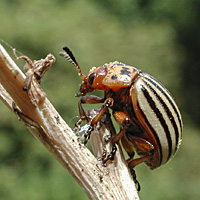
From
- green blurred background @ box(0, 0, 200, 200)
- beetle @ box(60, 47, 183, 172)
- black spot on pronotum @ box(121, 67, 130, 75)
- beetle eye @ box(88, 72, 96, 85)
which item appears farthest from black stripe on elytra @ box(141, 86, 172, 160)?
green blurred background @ box(0, 0, 200, 200)

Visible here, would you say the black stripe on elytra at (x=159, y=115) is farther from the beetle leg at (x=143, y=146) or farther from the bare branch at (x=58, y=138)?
the bare branch at (x=58, y=138)

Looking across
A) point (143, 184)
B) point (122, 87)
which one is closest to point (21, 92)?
point (122, 87)

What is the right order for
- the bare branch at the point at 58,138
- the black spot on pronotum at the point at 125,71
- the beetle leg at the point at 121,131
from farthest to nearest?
the black spot on pronotum at the point at 125,71 < the beetle leg at the point at 121,131 < the bare branch at the point at 58,138

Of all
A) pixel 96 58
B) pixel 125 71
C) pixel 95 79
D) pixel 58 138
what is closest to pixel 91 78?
pixel 95 79

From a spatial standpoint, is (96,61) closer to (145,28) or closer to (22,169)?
(145,28)

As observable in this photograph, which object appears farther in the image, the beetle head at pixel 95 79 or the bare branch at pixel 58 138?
the beetle head at pixel 95 79

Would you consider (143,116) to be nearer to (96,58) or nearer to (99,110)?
(99,110)

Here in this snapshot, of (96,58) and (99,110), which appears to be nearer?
(99,110)

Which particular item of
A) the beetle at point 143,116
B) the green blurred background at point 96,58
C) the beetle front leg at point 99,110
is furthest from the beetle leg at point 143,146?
the green blurred background at point 96,58
